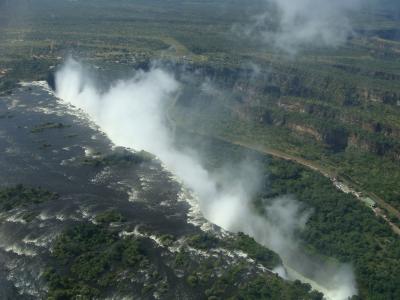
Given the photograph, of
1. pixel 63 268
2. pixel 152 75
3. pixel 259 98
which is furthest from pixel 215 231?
pixel 152 75

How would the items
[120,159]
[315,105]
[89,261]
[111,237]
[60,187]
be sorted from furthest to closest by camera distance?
[315,105], [120,159], [60,187], [111,237], [89,261]

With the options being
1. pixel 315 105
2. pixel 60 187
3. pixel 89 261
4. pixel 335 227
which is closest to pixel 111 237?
pixel 89 261

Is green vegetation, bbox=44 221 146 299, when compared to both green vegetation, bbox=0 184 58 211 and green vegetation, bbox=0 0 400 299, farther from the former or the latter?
green vegetation, bbox=0 184 58 211

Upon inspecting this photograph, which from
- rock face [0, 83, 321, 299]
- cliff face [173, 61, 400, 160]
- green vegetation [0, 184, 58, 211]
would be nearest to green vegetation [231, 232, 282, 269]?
rock face [0, 83, 321, 299]

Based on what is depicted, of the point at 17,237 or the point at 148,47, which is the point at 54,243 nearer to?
the point at 17,237

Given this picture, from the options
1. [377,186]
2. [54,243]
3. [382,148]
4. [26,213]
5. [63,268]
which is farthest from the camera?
[382,148]

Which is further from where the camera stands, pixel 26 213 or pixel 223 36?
pixel 223 36

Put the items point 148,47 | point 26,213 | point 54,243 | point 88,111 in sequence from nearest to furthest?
point 54,243
point 26,213
point 88,111
point 148,47

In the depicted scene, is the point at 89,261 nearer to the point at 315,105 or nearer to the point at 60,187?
the point at 60,187
